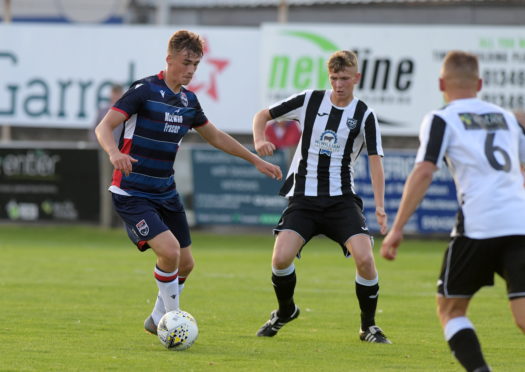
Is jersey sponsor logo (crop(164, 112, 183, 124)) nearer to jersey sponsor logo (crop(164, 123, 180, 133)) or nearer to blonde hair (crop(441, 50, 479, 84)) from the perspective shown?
jersey sponsor logo (crop(164, 123, 180, 133))

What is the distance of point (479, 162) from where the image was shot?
6027 millimetres

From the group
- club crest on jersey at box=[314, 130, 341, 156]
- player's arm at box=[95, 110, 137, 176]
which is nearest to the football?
player's arm at box=[95, 110, 137, 176]

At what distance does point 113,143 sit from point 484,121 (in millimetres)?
2694

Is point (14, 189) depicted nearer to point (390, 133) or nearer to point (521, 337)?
point (390, 133)

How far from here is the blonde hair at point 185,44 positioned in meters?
8.05

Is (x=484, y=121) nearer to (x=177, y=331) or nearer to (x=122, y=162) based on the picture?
(x=122, y=162)

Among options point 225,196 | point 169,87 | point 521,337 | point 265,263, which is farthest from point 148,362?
point 225,196

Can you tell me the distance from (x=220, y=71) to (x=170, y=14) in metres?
4.31

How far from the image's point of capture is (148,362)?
288 inches

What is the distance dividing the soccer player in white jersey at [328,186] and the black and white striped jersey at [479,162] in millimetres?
2514

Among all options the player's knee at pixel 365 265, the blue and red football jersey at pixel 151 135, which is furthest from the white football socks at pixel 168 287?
the player's knee at pixel 365 265

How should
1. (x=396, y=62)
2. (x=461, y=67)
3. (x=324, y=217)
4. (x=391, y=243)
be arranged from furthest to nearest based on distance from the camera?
(x=396, y=62)
(x=324, y=217)
(x=461, y=67)
(x=391, y=243)

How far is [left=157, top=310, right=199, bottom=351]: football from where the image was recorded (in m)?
7.88

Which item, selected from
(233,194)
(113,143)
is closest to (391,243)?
(113,143)
